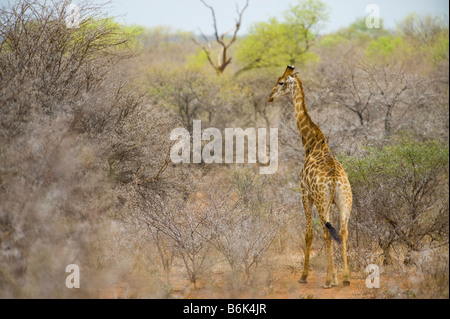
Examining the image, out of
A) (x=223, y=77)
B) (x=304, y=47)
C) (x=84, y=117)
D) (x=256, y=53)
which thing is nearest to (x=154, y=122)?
(x=84, y=117)

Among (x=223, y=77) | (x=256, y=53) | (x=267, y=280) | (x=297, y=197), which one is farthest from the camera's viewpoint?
(x=256, y=53)

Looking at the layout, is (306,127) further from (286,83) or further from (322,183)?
(322,183)

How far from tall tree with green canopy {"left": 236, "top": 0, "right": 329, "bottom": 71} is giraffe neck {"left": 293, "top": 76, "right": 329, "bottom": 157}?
55.4ft

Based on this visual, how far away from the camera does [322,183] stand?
6148 millimetres

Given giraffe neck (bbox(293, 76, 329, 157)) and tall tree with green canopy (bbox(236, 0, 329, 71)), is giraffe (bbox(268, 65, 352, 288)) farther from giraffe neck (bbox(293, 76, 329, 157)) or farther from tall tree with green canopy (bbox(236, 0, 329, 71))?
tall tree with green canopy (bbox(236, 0, 329, 71))

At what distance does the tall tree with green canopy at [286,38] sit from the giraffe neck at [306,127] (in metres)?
16.9

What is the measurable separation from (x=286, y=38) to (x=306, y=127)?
65.6ft

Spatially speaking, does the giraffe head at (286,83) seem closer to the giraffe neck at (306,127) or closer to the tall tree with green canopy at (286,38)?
the giraffe neck at (306,127)

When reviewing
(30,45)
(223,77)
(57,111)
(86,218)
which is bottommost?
(86,218)

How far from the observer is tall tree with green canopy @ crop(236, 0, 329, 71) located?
24844 mm

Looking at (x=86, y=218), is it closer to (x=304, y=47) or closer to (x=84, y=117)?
(x=84, y=117)

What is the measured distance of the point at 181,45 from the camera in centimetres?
4234
